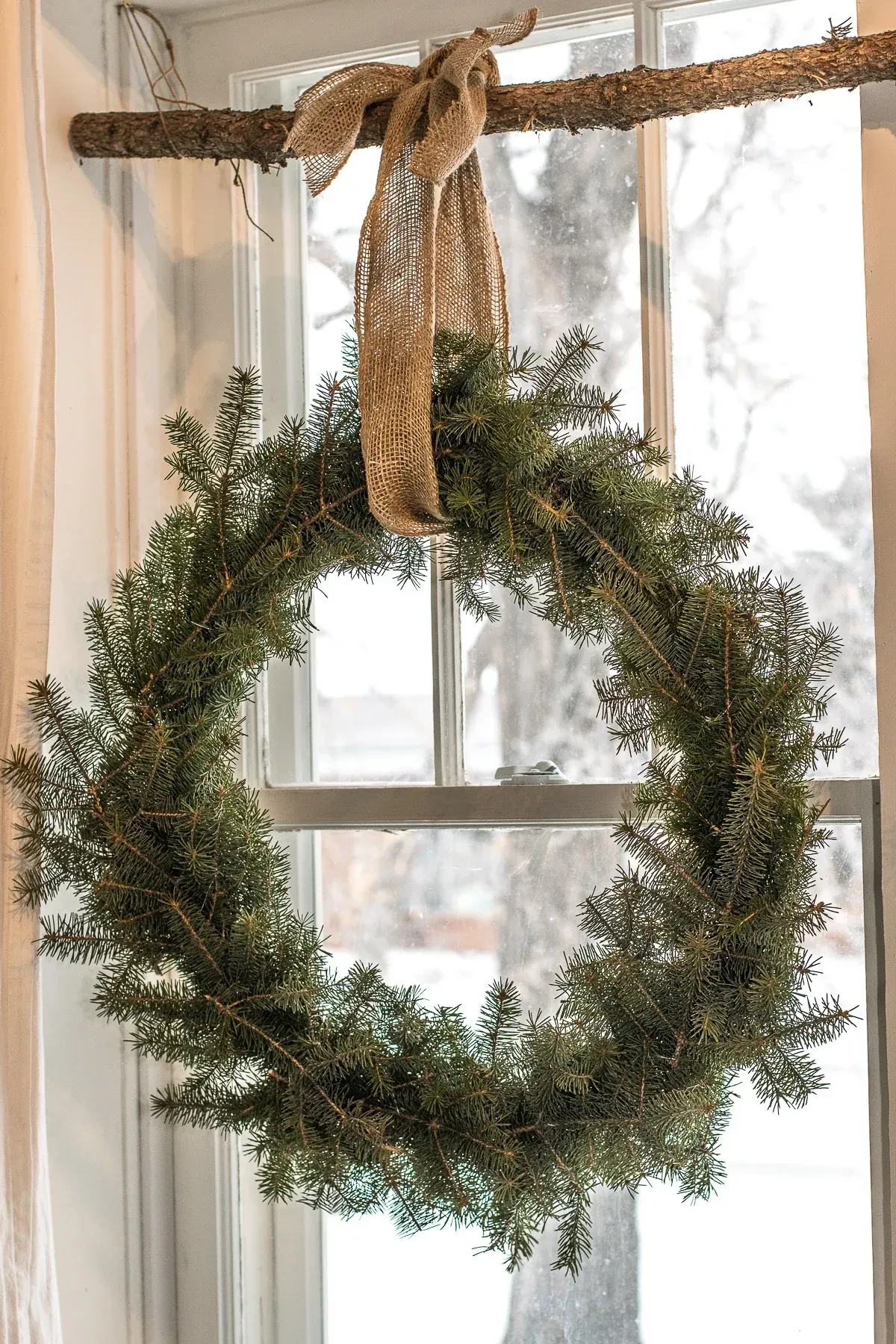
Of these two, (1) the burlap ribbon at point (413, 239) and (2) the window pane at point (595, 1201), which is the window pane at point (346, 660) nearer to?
(2) the window pane at point (595, 1201)

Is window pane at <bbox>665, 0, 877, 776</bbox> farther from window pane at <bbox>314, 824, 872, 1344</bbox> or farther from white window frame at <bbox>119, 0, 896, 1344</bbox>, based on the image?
window pane at <bbox>314, 824, 872, 1344</bbox>

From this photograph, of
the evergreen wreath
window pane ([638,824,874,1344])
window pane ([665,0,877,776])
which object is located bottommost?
window pane ([638,824,874,1344])

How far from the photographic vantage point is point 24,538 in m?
0.98

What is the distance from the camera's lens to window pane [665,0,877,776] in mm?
1109

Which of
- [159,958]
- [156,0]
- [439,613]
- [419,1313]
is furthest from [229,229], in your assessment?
[419,1313]

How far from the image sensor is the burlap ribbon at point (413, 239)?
2.99 ft

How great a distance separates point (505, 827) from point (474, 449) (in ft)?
1.33

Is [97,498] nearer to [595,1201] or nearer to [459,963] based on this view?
[459,963]

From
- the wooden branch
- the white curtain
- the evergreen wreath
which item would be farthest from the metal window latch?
the wooden branch

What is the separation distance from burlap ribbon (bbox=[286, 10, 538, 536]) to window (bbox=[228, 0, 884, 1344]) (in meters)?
0.22

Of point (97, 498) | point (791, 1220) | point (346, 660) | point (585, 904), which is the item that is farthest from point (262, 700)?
point (791, 1220)

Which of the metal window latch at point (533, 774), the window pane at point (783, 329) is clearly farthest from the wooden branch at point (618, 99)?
the metal window latch at point (533, 774)

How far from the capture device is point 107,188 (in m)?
1.20

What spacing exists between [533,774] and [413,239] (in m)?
0.51
